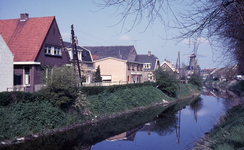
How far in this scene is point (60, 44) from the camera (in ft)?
85.3

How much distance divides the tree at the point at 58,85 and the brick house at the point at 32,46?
5.72 metres

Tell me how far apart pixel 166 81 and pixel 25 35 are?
2126cm

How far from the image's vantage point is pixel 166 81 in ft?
119

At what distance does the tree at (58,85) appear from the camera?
51.5ft

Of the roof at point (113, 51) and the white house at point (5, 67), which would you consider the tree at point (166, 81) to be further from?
the white house at point (5, 67)

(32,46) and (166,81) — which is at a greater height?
(32,46)

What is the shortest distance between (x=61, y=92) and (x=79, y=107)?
217 cm

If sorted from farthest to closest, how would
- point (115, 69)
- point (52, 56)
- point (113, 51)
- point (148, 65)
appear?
point (148, 65) < point (113, 51) < point (115, 69) < point (52, 56)

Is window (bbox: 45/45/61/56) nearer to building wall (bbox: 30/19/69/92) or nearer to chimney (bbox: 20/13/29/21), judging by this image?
building wall (bbox: 30/19/69/92)

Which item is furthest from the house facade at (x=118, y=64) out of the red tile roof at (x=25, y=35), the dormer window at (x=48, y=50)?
the red tile roof at (x=25, y=35)

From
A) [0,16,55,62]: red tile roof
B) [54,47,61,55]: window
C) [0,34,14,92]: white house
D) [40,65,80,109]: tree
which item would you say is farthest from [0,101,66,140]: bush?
[54,47,61,55]: window

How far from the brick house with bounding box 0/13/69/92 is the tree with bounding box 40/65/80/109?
5.72m

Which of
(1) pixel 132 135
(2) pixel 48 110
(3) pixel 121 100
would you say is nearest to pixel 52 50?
(3) pixel 121 100

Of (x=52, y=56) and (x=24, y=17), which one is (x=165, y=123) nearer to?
(x=52, y=56)
